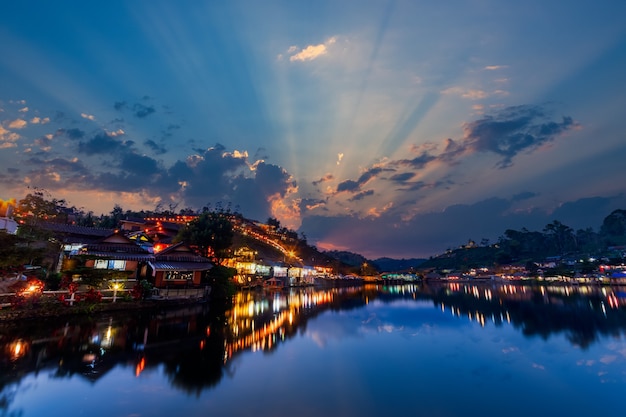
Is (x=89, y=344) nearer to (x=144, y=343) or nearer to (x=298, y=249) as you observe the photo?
(x=144, y=343)

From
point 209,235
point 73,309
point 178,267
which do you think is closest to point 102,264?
point 178,267

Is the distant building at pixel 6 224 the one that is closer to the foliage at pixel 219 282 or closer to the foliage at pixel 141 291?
the foliage at pixel 141 291

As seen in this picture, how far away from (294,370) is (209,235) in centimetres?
3165

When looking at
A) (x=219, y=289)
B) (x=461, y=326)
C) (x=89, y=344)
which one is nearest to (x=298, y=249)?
(x=219, y=289)

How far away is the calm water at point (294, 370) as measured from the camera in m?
9.74

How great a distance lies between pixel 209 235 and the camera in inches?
1645

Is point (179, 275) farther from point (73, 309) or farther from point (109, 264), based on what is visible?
point (73, 309)

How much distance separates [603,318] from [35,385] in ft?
151

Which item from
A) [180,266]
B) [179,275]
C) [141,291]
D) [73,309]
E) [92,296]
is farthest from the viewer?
[179,275]

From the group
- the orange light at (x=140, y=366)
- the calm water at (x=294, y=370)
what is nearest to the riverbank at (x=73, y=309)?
the calm water at (x=294, y=370)

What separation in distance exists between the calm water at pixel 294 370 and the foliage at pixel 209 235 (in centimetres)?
1844

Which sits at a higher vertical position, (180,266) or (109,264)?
(109,264)

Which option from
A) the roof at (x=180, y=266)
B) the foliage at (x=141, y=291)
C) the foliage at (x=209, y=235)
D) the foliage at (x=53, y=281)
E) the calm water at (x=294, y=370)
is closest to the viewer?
the calm water at (x=294, y=370)

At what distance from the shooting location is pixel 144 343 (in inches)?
638
